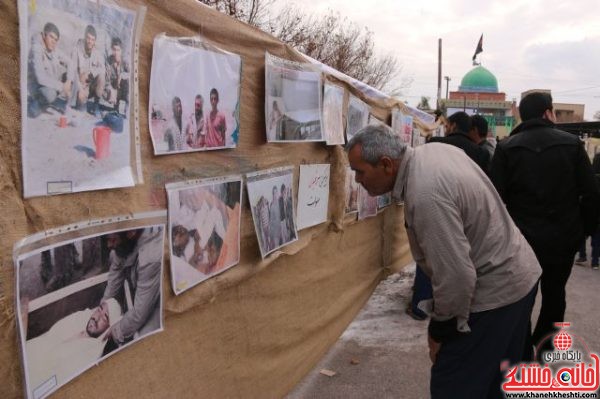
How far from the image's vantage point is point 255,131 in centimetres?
248

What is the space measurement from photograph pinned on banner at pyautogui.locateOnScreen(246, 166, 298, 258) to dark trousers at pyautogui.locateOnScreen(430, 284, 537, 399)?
107 centimetres

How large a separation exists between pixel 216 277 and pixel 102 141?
92cm

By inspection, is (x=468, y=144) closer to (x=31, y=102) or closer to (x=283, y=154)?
(x=283, y=154)

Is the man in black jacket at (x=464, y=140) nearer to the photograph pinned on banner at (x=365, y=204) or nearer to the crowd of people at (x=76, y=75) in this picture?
the photograph pinned on banner at (x=365, y=204)

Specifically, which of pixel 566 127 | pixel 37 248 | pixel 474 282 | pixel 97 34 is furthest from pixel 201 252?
pixel 566 127

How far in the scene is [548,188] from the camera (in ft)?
10.2

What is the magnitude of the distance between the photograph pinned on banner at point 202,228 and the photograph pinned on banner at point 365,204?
2220 mm

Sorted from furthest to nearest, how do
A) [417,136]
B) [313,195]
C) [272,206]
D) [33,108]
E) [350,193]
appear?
[417,136] < [350,193] < [313,195] < [272,206] < [33,108]

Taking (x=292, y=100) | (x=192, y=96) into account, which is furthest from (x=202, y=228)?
(x=292, y=100)

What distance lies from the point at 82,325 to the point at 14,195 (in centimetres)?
48

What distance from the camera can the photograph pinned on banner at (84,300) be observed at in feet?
4.36

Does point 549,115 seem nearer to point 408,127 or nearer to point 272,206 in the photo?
point 272,206

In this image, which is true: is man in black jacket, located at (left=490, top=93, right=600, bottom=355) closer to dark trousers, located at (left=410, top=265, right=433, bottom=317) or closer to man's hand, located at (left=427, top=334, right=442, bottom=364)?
man's hand, located at (left=427, top=334, right=442, bottom=364)

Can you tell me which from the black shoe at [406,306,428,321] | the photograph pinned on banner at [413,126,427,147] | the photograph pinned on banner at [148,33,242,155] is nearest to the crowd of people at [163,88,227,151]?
the photograph pinned on banner at [148,33,242,155]
